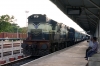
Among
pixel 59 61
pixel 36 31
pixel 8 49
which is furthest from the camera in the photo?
pixel 36 31

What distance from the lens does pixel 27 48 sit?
1766cm

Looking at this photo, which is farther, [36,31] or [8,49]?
[36,31]

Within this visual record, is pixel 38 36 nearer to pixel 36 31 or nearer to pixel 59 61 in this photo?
pixel 36 31

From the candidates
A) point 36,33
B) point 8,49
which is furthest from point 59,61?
point 36,33

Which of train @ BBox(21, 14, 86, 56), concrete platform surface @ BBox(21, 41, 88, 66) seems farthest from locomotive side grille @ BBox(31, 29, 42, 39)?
concrete platform surface @ BBox(21, 41, 88, 66)

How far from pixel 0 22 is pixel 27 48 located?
66841 mm

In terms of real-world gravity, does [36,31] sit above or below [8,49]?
above

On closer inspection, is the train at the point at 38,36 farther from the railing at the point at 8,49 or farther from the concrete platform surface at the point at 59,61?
the concrete platform surface at the point at 59,61

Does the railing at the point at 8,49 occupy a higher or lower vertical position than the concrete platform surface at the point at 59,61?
higher

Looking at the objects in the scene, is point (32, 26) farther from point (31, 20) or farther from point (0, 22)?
point (0, 22)

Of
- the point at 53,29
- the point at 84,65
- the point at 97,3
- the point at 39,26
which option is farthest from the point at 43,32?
the point at 84,65

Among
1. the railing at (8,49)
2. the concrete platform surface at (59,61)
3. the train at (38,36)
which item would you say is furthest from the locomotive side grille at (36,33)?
the concrete platform surface at (59,61)

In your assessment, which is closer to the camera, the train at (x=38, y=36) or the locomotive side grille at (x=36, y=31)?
the train at (x=38, y=36)

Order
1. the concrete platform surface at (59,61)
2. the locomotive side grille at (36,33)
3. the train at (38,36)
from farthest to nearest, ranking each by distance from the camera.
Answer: the locomotive side grille at (36,33) → the train at (38,36) → the concrete platform surface at (59,61)
